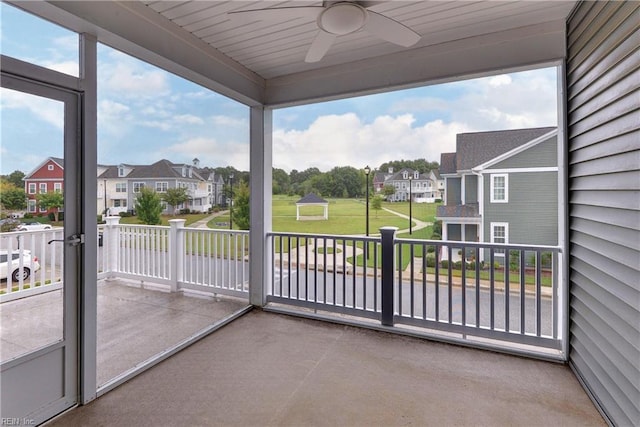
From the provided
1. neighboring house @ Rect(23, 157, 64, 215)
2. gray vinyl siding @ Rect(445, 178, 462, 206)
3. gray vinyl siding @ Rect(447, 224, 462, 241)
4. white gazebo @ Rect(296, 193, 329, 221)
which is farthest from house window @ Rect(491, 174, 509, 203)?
neighboring house @ Rect(23, 157, 64, 215)

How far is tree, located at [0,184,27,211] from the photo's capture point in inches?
63.3

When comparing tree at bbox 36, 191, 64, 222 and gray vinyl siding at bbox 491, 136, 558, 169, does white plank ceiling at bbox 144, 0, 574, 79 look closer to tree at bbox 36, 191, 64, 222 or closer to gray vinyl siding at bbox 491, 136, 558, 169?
gray vinyl siding at bbox 491, 136, 558, 169

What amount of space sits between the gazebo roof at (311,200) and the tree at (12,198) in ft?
7.70

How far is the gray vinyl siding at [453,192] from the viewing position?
2.79 meters

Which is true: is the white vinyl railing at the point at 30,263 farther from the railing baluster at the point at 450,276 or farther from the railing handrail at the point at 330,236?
the railing baluster at the point at 450,276

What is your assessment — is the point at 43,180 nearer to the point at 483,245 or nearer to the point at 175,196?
the point at 175,196

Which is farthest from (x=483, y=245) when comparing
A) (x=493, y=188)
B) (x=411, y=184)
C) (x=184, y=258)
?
(x=184, y=258)

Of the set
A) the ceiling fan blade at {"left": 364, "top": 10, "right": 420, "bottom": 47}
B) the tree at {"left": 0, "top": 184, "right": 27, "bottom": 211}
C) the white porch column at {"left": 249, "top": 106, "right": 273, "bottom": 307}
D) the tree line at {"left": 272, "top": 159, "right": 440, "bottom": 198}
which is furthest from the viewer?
the white porch column at {"left": 249, "top": 106, "right": 273, "bottom": 307}

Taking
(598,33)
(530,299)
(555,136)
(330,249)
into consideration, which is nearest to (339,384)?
(330,249)

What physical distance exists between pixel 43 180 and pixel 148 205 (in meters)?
1.02

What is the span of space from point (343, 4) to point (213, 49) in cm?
151

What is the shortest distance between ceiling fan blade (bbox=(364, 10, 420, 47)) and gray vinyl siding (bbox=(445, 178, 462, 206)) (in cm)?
137

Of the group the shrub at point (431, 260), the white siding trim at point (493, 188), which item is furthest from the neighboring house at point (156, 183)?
the white siding trim at point (493, 188)

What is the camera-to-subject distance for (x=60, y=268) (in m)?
1.80
